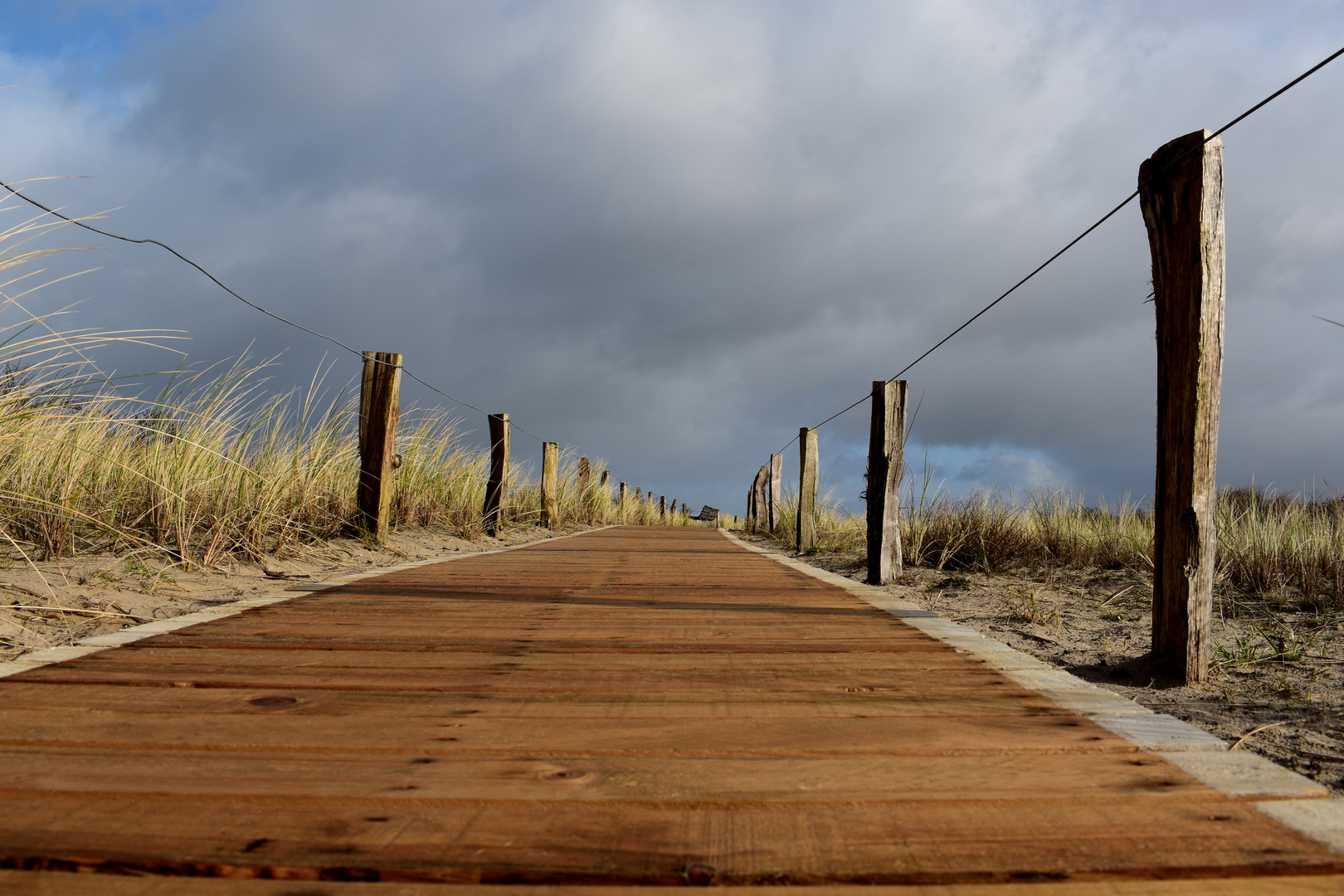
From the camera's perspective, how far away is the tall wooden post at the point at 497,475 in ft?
27.1

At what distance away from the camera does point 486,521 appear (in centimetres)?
822

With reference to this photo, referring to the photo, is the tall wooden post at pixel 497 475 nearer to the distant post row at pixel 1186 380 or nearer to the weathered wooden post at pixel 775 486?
the weathered wooden post at pixel 775 486

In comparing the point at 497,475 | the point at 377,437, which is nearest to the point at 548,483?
the point at 497,475

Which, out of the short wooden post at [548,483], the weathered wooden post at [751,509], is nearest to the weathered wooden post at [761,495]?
the weathered wooden post at [751,509]

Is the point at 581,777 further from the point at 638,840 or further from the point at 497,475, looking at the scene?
the point at 497,475

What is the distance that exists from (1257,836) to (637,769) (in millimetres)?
894

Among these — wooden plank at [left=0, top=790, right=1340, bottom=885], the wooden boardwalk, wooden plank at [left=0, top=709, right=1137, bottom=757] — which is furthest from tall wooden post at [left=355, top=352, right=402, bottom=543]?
wooden plank at [left=0, top=790, right=1340, bottom=885]

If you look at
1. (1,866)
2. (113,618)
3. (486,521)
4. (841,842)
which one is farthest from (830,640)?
(486,521)

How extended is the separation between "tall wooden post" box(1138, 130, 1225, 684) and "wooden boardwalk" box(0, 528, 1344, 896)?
0.73 meters

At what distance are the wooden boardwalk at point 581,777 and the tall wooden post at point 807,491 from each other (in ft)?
19.7

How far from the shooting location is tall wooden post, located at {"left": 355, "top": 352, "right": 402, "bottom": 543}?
18.1ft

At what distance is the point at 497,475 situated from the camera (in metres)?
8.38

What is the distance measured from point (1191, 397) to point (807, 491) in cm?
612

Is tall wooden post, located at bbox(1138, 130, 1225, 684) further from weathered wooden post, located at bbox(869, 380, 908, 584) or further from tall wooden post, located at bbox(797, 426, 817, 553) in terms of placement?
tall wooden post, located at bbox(797, 426, 817, 553)
